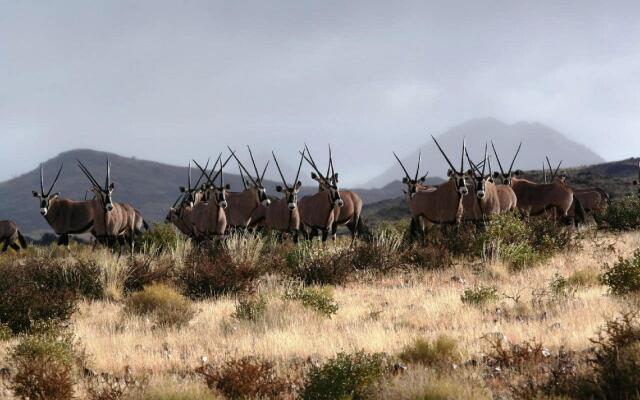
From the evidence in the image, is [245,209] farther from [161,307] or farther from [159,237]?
[161,307]

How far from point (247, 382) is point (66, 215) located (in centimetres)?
1692

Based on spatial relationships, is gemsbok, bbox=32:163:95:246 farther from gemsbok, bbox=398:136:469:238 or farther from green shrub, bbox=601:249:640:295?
green shrub, bbox=601:249:640:295

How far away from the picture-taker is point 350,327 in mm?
8453

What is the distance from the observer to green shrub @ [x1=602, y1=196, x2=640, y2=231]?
21.2 meters

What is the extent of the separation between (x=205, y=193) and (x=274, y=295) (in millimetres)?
9956

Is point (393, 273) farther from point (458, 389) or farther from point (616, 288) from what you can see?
point (458, 389)

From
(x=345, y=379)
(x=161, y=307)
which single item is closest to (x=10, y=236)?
(x=161, y=307)

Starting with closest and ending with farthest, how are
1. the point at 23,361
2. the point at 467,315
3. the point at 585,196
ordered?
1. the point at 23,361
2. the point at 467,315
3. the point at 585,196

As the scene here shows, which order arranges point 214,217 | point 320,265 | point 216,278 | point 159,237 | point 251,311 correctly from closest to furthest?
1. point 251,311
2. point 216,278
3. point 320,265
4. point 214,217
5. point 159,237

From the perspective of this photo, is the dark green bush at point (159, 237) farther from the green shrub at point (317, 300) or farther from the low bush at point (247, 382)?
the low bush at point (247, 382)

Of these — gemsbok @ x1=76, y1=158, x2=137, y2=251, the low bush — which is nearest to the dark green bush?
gemsbok @ x1=76, y1=158, x2=137, y2=251

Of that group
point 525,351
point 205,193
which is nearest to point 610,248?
point 525,351

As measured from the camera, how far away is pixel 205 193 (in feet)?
66.8

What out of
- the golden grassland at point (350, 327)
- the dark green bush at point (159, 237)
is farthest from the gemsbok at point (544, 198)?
the dark green bush at point (159, 237)
